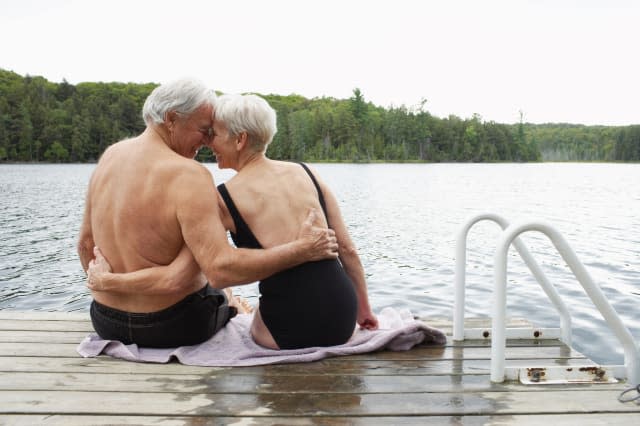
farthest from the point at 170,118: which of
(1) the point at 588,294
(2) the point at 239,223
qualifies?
(1) the point at 588,294

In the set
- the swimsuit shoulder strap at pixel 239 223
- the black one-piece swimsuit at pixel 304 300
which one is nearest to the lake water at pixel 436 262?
the black one-piece swimsuit at pixel 304 300

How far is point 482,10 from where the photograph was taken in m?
57.2

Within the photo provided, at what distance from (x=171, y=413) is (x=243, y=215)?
3.25ft

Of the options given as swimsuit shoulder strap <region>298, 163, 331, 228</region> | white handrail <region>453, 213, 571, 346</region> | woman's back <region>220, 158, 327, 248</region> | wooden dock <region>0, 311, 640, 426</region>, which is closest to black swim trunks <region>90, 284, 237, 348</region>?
wooden dock <region>0, 311, 640, 426</region>

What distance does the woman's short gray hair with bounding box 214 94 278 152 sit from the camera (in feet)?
9.46

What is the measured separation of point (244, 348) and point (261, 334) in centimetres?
12

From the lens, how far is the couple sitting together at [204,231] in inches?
108

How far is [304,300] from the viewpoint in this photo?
2.87 m

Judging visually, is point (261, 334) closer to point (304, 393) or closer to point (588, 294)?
point (304, 393)

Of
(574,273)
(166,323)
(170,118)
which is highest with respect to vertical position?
(170,118)

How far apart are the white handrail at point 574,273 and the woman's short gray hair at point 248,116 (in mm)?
1284

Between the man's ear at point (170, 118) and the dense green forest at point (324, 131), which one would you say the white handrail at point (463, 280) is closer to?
the man's ear at point (170, 118)

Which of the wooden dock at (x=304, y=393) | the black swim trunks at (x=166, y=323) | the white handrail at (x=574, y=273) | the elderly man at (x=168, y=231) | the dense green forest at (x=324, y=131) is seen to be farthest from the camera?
the dense green forest at (x=324, y=131)

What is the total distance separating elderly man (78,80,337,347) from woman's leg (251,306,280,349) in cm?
26
